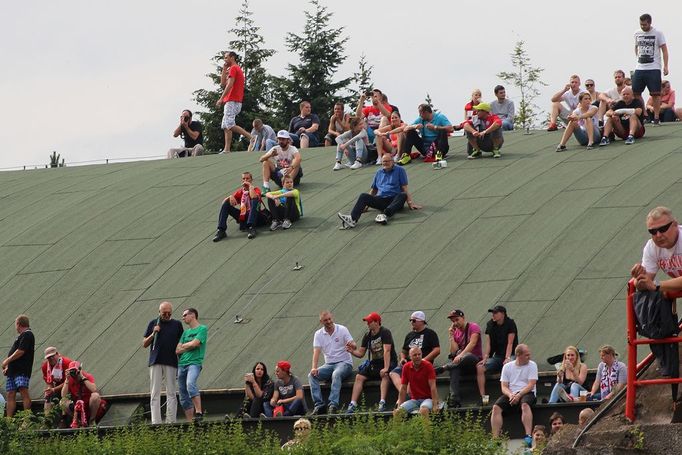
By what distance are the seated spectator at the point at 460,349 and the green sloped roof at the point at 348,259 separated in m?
1.07

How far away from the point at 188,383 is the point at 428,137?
9570mm

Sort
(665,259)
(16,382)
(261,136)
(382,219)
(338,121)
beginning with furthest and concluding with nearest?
(261,136) < (338,121) < (382,219) < (16,382) < (665,259)

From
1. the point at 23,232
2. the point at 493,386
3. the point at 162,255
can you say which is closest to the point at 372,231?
the point at 162,255

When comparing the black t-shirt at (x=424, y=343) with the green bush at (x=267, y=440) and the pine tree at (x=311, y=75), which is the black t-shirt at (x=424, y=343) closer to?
the green bush at (x=267, y=440)

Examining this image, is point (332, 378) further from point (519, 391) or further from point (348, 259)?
point (348, 259)

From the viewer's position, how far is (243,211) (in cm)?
2584

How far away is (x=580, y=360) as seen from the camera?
18.3 meters

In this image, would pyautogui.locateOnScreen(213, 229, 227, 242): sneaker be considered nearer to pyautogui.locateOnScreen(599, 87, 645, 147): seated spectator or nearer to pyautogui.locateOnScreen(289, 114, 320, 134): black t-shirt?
pyautogui.locateOnScreen(599, 87, 645, 147): seated spectator

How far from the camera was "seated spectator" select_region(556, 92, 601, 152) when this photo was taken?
86.7 ft

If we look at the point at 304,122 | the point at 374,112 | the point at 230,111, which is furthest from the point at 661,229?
the point at 304,122

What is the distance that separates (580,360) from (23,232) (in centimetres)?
1432

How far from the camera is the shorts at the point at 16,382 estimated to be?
21.7m

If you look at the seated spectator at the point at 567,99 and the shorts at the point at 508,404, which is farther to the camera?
the seated spectator at the point at 567,99

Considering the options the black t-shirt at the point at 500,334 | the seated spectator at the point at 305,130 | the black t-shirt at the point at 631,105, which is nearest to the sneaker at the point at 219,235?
the seated spectator at the point at 305,130
